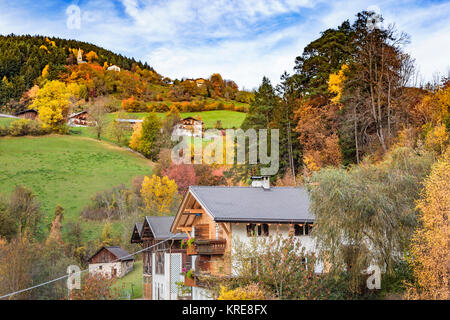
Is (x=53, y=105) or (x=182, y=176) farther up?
(x=53, y=105)

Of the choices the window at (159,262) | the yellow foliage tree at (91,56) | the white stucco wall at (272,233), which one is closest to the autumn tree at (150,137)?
the window at (159,262)

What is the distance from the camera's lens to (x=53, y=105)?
11569 cm

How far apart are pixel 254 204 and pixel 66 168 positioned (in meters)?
73.8

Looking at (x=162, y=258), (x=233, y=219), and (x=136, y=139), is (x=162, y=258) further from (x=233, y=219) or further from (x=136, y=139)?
(x=136, y=139)

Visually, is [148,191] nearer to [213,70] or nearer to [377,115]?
[377,115]

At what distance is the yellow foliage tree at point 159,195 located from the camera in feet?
234

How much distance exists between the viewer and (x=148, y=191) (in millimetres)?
73062

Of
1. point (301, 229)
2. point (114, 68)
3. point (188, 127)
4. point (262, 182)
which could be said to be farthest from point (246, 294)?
point (114, 68)

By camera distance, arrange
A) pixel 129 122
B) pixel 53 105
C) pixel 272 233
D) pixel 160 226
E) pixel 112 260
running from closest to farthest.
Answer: pixel 272 233, pixel 160 226, pixel 112 260, pixel 53 105, pixel 129 122

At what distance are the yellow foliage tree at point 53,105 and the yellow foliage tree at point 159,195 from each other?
162 feet

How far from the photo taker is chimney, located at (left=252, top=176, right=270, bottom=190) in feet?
102

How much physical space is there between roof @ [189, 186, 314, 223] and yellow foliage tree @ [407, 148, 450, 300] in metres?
5.89

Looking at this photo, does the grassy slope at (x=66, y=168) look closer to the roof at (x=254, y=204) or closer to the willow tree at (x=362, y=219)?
the roof at (x=254, y=204)

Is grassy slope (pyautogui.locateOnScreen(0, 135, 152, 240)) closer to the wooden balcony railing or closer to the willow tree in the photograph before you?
the wooden balcony railing
